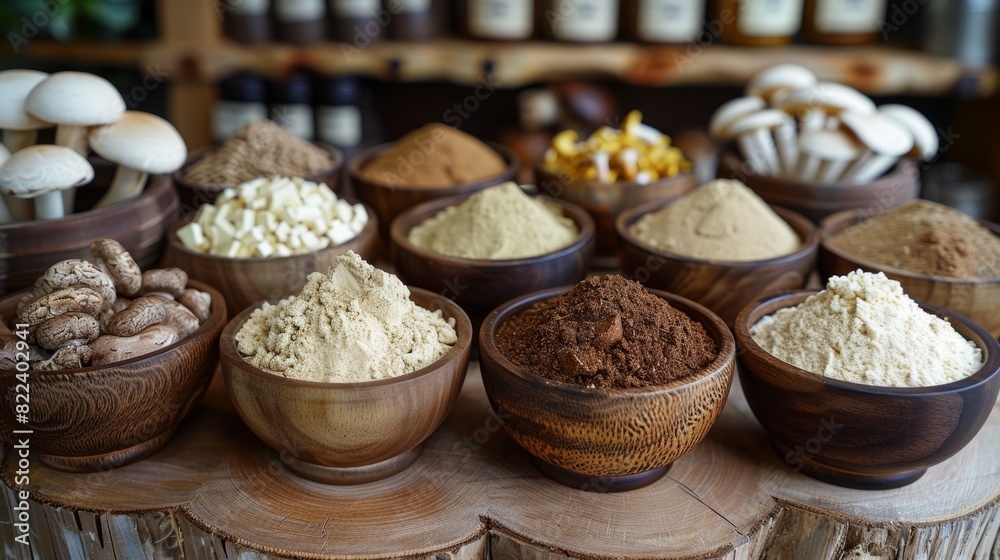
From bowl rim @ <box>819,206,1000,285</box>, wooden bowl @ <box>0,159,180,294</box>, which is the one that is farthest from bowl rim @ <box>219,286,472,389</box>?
bowl rim @ <box>819,206,1000,285</box>

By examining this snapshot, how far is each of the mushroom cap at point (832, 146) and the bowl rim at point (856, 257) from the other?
0.30 feet

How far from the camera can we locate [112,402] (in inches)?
30.6

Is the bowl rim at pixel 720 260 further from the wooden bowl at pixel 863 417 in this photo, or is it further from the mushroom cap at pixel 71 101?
the mushroom cap at pixel 71 101

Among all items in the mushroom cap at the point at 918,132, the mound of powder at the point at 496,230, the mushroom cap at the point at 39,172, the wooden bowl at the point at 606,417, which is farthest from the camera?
the mushroom cap at the point at 918,132

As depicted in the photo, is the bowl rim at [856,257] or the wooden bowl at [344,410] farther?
the bowl rim at [856,257]

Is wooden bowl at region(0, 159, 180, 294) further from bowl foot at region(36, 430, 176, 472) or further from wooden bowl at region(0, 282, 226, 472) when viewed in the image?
bowl foot at region(36, 430, 176, 472)

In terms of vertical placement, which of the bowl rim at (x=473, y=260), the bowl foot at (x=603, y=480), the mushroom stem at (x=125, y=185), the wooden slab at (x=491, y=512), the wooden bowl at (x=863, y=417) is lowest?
the wooden slab at (x=491, y=512)

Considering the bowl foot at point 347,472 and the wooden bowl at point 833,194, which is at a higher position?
the wooden bowl at point 833,194

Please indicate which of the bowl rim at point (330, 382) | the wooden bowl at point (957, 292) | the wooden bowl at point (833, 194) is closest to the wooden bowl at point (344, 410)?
the bowl rim at point (330, 382)

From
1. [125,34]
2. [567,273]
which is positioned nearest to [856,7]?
[567,273]

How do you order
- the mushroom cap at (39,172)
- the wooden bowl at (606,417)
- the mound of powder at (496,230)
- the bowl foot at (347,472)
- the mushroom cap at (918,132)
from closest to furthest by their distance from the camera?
the wooden bowl at (606,417) → the bowl foot at (347,472) → the mushroom cap at (39,172) → the mound of powder at (496,230) → the mushroom cap at (918,132)

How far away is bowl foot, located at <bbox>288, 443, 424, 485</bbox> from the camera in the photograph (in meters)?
0.84

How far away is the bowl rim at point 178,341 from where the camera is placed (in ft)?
2.48

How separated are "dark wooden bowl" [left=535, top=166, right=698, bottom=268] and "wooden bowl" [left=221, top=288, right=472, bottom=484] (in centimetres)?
53
